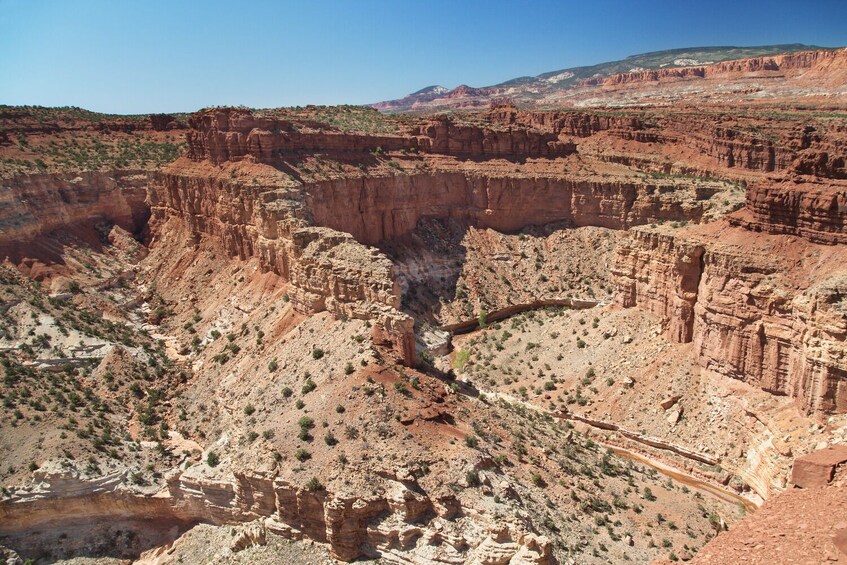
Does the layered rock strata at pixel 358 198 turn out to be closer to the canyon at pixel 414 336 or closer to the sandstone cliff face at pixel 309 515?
the canyon at pixel 414 336

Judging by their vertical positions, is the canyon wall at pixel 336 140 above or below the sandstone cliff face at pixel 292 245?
above

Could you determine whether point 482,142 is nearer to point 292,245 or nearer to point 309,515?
point 292,245

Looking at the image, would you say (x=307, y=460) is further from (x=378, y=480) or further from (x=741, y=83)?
(x=741, y=83)

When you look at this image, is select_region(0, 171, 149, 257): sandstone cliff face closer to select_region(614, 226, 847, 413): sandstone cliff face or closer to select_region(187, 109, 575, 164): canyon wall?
select_region(187, 109, 575, 164): canyon wall

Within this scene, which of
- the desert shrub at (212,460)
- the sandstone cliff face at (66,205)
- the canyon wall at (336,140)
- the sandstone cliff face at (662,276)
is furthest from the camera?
the canyon wall at (336,140)

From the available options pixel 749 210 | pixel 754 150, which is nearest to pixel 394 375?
pixel 749 210

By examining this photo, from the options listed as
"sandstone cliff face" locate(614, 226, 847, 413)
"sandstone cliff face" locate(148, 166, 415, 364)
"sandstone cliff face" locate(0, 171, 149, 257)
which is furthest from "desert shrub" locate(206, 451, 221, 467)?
"sandstone cliff face" locate(0, 171, 149, 257)

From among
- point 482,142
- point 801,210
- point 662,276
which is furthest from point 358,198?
point 801,210

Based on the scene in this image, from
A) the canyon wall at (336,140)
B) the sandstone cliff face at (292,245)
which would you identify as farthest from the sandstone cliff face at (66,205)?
the canyon wall at (336,140)
